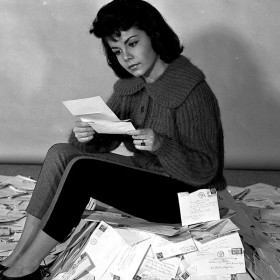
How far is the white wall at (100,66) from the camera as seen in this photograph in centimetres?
286

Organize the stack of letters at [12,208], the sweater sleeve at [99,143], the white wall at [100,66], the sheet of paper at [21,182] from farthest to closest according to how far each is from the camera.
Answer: the white wall at [100,66] < the sheet of paper at [21,182] < the stack of letters at [12,208] < the sweater sleeve at [99,143]

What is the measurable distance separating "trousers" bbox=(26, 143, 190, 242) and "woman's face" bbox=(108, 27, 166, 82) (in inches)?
11.6

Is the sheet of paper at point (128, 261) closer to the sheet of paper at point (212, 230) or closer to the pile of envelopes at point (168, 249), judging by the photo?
the pile of envelopes at point (168, 249)

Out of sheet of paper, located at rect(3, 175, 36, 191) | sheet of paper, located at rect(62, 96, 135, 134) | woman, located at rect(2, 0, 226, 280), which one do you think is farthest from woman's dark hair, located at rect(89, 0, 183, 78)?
sheet of paper, located at rect(3, 175, 36, 191)

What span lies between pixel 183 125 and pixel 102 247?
0.43 m

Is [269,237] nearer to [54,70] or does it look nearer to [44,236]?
[44,236]

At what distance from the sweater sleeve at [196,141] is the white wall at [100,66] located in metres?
1.21

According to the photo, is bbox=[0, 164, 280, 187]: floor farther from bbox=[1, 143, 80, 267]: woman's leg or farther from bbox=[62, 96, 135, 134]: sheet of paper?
bbox=[62, 96, 135, 134]: sheet of paper

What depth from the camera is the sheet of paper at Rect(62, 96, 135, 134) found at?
5.08 ft

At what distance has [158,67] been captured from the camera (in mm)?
1811

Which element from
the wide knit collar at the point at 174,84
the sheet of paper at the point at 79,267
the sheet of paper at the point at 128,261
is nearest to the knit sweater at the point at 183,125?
the wide knit collar at the point at 174,84

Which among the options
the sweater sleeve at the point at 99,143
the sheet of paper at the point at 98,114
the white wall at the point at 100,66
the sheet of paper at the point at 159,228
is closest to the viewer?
the sheet of paper at the point at 98,114

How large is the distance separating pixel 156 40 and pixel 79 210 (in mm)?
563

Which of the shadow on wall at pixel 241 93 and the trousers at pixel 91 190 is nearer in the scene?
the trousers at pixel 91 190
